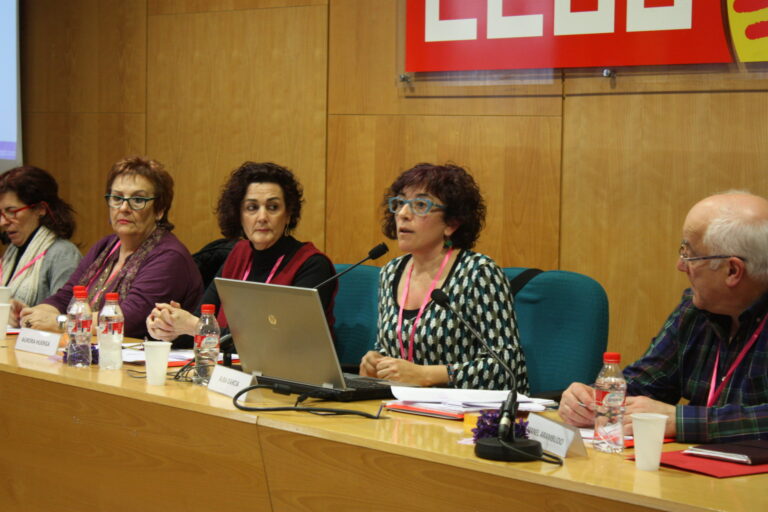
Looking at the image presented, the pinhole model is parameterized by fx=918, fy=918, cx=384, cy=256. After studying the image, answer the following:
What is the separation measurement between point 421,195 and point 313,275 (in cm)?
51

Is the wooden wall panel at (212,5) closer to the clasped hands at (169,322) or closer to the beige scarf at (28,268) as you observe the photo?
the beige scarf at (28,268)

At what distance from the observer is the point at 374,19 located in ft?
13.2

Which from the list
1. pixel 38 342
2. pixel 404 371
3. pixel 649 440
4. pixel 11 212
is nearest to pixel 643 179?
pixel 404 371

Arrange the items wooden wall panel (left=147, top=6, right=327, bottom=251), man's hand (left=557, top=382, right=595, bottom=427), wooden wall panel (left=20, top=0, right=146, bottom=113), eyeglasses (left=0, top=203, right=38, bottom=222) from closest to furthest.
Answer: man's hand (left=557, top=382, right=595, bottom=427) < eyeglasses (left=0, top=203, right=38, bottom=222) < wooden wall panel (left=147, top=6, right=327, bottom=251) < wooden wall panel (left=20, top=0, right=146, bottom=113)

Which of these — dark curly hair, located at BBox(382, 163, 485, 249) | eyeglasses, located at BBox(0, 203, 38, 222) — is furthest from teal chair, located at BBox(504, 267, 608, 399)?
eyeglasses, located at BBox(0, 203, 38, 222)

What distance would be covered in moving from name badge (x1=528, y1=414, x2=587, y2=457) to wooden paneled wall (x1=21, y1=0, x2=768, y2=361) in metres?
1.97

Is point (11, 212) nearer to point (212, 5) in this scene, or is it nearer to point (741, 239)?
point (212, 5)

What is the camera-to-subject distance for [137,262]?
336 cm

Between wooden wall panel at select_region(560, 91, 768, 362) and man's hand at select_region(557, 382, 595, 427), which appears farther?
wooden wall panel at select_region(560, 91, 768, 362)

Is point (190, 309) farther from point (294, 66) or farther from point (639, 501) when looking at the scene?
point (639, 501)

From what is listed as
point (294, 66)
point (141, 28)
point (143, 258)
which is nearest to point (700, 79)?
point (294, 66)

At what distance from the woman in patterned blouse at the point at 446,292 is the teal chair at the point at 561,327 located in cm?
14

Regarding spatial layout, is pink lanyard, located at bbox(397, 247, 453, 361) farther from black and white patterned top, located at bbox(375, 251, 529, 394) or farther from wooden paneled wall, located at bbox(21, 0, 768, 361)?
wooden paneled wall, located at bbox(21, 0, 768, 361)

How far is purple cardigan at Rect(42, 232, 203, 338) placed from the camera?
320cm
